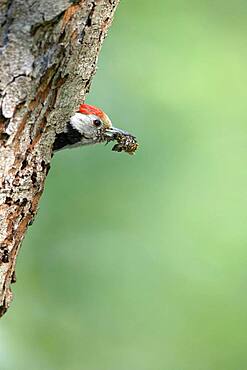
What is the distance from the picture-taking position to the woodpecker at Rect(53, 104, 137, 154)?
1.67 metres

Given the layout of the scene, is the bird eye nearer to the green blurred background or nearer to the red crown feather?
the red crown feather

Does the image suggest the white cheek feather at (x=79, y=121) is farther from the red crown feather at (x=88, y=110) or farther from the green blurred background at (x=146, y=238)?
the green blurred background at (x=146, y=238)

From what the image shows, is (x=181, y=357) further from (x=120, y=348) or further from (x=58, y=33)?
(x=58, y=33)

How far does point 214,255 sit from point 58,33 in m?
2.69

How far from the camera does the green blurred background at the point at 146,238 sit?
4062mm

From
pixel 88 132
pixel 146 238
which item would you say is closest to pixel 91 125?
pixel 88 132

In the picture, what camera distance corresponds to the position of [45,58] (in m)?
1.43

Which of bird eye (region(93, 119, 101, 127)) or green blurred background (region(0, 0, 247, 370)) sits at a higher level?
bird eye (region(93, 119, 101, 127))

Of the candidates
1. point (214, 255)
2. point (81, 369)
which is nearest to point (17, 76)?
point (214, 255)

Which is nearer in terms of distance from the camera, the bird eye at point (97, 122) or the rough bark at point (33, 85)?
the rough bark at point (33, 85)

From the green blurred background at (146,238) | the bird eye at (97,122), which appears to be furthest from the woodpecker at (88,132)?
the green blurred background at (146,238)

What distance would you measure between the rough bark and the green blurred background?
2390 millimetres

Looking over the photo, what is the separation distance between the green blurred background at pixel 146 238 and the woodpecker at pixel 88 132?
2038 millimetres

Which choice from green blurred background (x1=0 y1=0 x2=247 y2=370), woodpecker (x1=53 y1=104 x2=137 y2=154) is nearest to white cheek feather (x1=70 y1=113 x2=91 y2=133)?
woodpecker (x1=53 y1=104 x2=137 y2=154)
